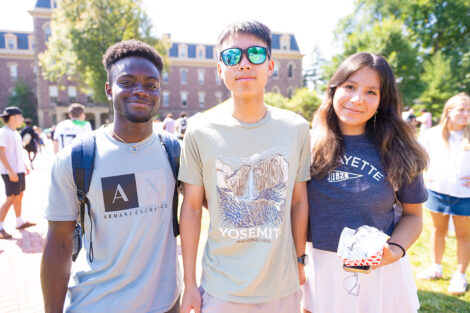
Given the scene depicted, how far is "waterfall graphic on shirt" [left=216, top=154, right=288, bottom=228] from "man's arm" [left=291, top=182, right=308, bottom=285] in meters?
0.17

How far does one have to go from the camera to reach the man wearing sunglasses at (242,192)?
5.58ft

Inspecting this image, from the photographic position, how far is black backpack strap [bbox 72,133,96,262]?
1.62m

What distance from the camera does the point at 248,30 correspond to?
176 cm

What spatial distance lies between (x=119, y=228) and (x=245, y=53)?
1242 mm

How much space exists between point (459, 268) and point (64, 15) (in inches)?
1103

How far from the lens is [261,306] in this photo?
1726 millimetres

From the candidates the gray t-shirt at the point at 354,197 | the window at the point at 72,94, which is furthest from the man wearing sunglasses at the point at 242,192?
the window at the point at 72,94

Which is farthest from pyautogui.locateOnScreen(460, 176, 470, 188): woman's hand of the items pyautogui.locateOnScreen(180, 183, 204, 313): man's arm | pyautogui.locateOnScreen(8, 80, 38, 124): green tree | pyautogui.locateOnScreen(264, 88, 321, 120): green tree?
pyautogui.locateOnScreen(8, 80, 38, 124): green tree

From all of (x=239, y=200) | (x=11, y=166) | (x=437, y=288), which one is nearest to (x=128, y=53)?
(x=239, y=200)

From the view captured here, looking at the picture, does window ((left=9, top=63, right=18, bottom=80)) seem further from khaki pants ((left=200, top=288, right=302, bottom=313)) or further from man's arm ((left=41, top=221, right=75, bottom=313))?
khaki pants ((left=200, top=288, right=302, bottom=313))

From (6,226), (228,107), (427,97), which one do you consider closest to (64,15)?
(6,226)

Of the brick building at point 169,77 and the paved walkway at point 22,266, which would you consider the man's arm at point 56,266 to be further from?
the brick building at point 169,77

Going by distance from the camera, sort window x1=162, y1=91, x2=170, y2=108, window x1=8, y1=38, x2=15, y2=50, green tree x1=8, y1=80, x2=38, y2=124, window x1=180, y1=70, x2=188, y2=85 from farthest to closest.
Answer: window x1=180, y1=70, x2=188, y2=85, window x1=162, y1=91, x2=170, y2=108, window x1=8, y1=38, x2=15, y2=50, green tree x1=8, y1=80, x2=38, y2=124

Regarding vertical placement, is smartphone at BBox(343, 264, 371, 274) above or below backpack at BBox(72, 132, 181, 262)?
below
